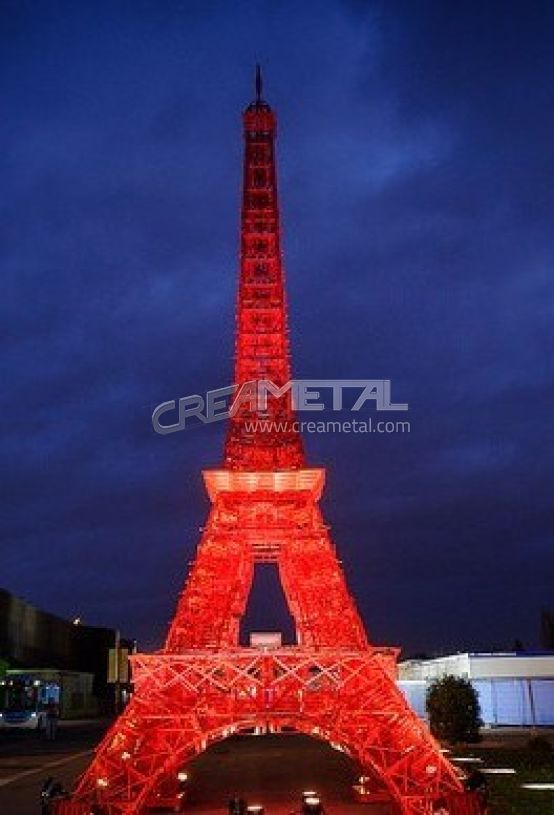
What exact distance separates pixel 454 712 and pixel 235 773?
484 inches

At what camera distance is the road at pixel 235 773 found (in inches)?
777

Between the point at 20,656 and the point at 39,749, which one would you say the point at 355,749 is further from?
the point at 20,656

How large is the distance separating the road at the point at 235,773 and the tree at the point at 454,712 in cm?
468

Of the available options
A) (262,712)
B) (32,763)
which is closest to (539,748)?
A: (262,712)

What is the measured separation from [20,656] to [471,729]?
171ft

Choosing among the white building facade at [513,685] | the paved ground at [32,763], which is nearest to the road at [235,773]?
the paved ground at [32,763]

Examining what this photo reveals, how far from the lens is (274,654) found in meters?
17.1

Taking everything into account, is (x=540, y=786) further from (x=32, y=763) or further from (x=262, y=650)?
(x=32, y=763)

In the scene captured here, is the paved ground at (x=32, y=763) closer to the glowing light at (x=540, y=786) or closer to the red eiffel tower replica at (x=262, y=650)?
the red eiffel tower replica at (x=262, y=650)

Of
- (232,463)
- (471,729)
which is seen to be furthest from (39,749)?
(471,729)

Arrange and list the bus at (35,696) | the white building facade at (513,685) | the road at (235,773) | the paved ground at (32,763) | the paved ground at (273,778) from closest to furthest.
Answer: the paved ground at (273,778) < the road at (235,773) < the paved ground at (32,763) < the white building facade at (513,685) < the bus at (35,696)

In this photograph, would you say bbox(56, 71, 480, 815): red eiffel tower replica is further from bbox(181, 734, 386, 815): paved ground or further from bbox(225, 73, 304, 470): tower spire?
bbox(181, 734, 386, 815): paved ground

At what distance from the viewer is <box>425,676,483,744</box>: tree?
1375 inches

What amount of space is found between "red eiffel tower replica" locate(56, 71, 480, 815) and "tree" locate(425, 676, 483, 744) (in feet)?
27.4
